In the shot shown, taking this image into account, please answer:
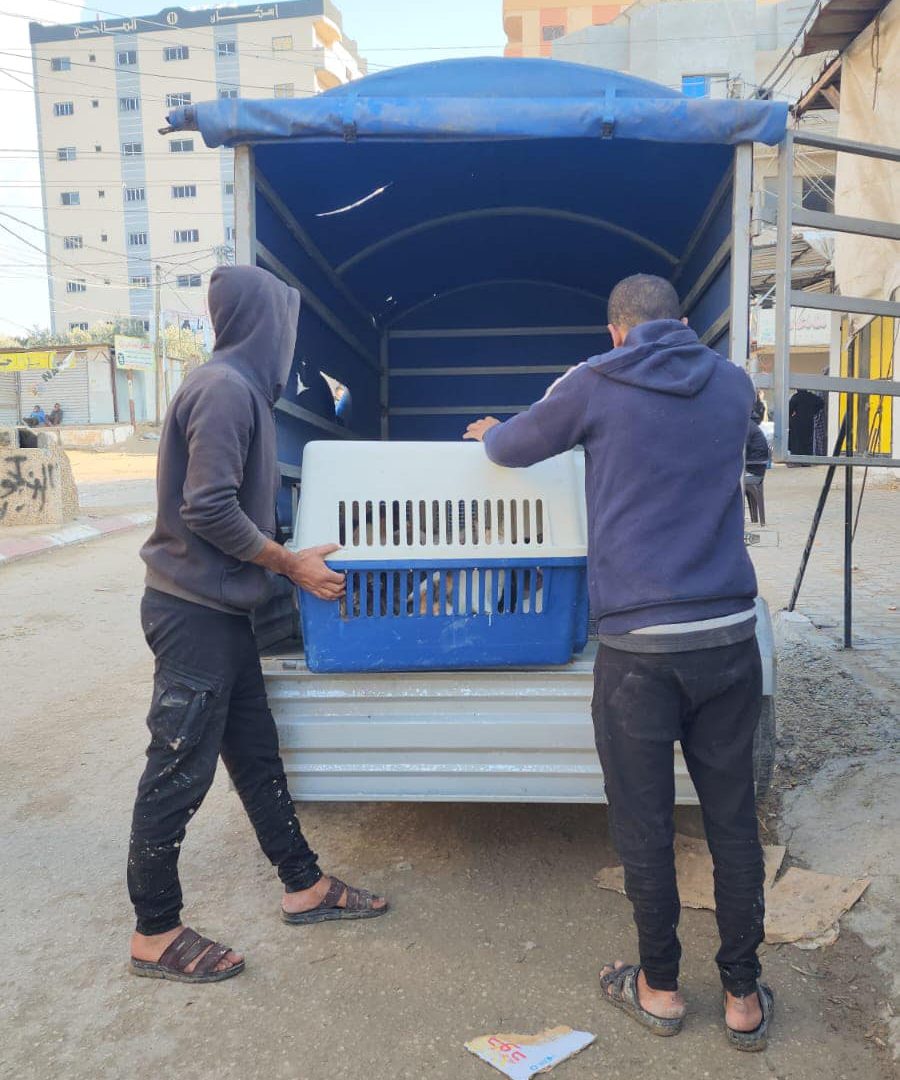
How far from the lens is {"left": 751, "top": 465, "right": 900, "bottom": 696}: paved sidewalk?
5.43 m

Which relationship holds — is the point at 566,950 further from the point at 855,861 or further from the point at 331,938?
the point at 855,861

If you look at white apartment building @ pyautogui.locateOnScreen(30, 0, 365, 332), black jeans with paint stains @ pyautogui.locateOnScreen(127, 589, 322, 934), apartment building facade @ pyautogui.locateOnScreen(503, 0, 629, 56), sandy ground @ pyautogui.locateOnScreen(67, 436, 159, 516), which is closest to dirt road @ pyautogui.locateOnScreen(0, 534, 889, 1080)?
black jeans with paint stains @ pyautogui.locateOnScreen(127, 589, 322, 934)

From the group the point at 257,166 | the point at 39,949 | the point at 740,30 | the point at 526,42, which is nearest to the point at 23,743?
the point at 39,949

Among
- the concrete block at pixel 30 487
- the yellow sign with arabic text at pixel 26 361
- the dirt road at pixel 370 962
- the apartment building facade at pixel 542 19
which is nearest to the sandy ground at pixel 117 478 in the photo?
the concrete block at pixel 30 487

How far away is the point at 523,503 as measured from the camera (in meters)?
2.59

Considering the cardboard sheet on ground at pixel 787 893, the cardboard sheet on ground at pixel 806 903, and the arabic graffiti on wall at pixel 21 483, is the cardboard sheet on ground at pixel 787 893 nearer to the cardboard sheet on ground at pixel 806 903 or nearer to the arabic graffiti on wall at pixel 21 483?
the cardboard sheet on ground at pixel 806 903

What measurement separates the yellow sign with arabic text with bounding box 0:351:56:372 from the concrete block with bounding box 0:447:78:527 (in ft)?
80.2

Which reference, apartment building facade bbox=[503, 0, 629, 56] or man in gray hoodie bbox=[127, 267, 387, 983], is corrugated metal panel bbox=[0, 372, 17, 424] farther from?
man in gray hoodie bbox=[127, 267, 387, 983]

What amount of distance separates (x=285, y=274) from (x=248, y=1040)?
9.67 feet

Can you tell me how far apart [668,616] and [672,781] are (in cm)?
42

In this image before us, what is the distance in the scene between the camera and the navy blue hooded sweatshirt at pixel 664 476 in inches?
80.0

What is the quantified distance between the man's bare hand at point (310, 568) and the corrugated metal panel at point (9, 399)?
39735 millimetres

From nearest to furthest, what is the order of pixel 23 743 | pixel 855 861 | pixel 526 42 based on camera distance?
pixel 855 861
pixel 23 743
pixel 526 42

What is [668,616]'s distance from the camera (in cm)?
203
